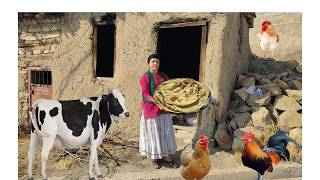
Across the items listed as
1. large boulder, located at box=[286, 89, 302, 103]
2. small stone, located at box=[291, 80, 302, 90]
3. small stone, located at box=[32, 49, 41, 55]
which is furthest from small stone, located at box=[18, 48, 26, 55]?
small stone, located at box=[291, 80, 302, 90]

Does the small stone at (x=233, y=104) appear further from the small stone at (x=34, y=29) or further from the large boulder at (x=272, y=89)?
the small stone at (x=34, y=29)

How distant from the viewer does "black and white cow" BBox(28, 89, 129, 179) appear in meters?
5.89

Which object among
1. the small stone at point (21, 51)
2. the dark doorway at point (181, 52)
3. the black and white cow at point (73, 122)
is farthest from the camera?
the dark doorway at point (181, 52)

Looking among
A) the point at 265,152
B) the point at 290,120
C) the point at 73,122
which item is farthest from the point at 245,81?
the point at 73,122

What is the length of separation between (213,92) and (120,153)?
1876mm

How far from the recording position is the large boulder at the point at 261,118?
21.5 ft

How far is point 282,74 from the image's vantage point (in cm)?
775

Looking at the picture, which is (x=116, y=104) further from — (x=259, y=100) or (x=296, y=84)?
(x=296, y=84)

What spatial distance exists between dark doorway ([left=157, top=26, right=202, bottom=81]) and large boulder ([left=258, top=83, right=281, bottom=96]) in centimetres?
238

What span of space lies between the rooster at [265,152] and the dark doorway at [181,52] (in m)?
3.39

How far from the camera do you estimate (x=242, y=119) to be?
670 centimetres

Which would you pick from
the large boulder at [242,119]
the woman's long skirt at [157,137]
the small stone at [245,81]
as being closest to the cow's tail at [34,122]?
the woman's long skirt at [157,137]

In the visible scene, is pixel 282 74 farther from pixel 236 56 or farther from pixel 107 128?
pixel 107 128

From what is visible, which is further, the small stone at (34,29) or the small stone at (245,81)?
the small stone at (245,81)
